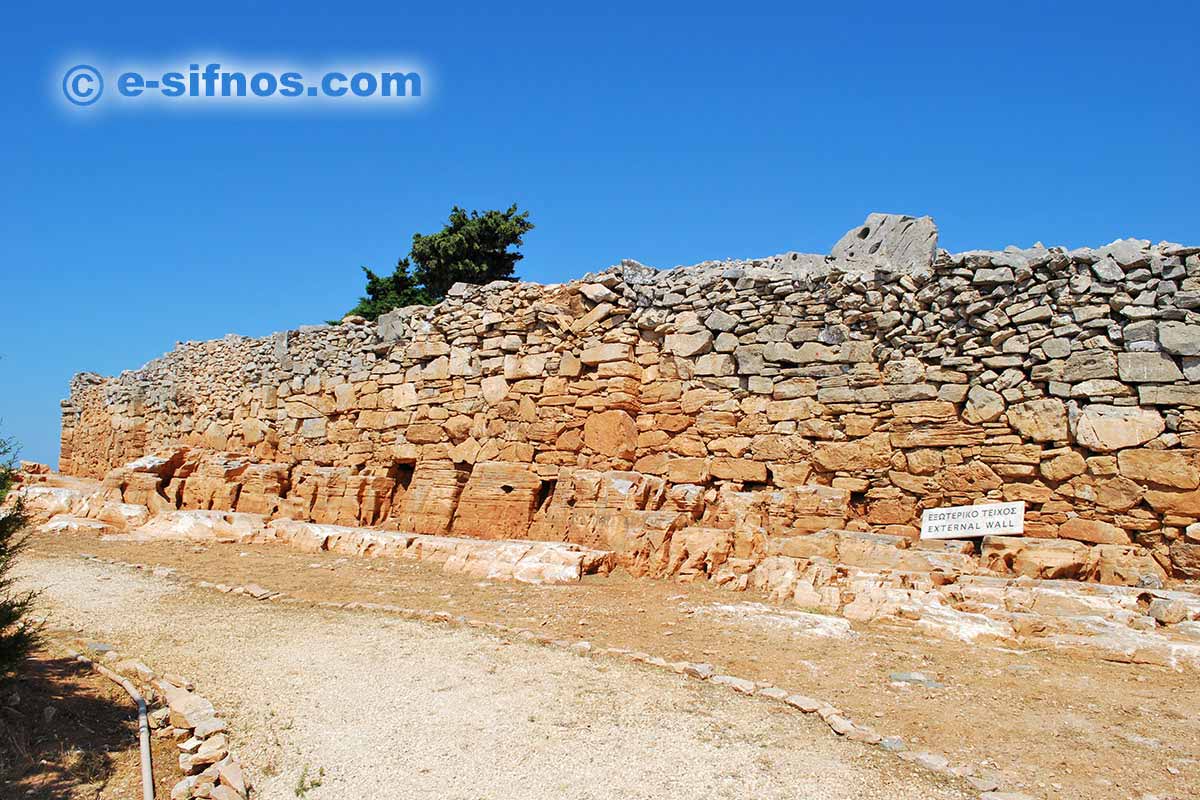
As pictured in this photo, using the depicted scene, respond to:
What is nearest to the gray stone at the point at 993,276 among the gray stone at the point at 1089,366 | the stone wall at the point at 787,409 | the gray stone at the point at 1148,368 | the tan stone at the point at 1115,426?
the stone wall at the point at 787,409

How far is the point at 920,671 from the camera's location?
6383 mm

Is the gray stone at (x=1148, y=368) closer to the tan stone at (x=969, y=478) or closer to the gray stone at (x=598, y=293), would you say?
the tan stone at (x=969, y=478)

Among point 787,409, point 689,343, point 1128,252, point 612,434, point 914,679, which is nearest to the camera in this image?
point 914,679

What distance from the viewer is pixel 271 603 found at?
9047 mm

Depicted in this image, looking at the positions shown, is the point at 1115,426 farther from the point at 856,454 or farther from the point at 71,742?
the point at 71,742

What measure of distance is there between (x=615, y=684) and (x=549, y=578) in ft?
11.4

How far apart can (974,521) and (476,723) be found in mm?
6143

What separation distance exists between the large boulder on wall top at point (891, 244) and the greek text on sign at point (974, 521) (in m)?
3.01

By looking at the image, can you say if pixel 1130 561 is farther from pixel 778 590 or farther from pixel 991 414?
pixel 778 590

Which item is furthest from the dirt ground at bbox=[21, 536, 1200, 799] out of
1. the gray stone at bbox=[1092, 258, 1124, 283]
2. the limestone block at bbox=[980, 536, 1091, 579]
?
the gray stone at bbox=[1092, 258, 1124, 283]

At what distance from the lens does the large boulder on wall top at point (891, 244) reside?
33.9ft

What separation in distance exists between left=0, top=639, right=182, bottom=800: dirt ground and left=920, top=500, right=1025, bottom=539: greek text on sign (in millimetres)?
Answer: 7754

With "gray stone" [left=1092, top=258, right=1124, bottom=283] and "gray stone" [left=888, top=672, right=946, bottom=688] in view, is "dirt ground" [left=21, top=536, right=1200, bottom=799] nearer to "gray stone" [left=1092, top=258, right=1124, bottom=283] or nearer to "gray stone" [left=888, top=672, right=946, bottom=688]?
"gray stone" [left=888, top=672, right=946, bottom=688]

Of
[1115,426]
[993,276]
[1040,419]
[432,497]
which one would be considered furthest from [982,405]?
[432,497]
